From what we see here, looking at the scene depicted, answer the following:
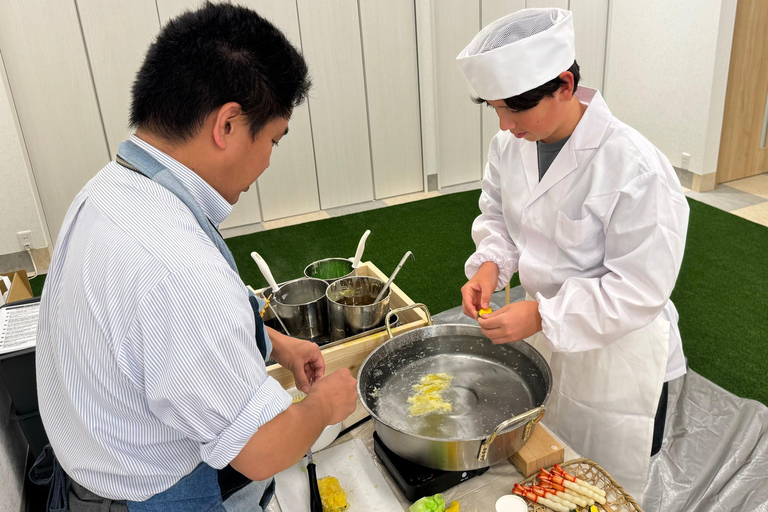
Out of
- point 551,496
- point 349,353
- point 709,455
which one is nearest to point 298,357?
point 349,353

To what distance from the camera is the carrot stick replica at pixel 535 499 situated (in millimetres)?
988

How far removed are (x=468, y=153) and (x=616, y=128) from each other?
385 cm

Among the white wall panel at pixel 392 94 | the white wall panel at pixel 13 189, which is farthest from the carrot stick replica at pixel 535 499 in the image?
the white wall panel at pixel 392 94

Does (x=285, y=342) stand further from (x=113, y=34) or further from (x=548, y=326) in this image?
(x=113, y=34)

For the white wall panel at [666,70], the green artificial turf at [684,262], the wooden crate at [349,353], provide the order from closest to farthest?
the wooden crate at [349,353] < the green artificial turf at [684,262] < the white wall panel at [666,70]

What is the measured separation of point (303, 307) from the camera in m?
1.46

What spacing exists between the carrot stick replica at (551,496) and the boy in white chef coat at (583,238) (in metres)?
0.33

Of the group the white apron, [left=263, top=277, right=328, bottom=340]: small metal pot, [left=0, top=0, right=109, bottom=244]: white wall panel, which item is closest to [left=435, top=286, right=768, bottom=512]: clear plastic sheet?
the white apron

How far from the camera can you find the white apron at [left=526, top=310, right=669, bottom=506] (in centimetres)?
139

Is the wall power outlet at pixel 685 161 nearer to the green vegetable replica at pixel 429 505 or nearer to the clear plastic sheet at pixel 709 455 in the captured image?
the clear plastic sheet at pixel 709 455

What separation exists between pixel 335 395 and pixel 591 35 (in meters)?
5.02

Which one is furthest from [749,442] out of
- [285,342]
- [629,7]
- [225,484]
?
[629,7]

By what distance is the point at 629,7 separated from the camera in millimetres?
4719

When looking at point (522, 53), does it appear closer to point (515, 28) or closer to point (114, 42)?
point (515, 28)
